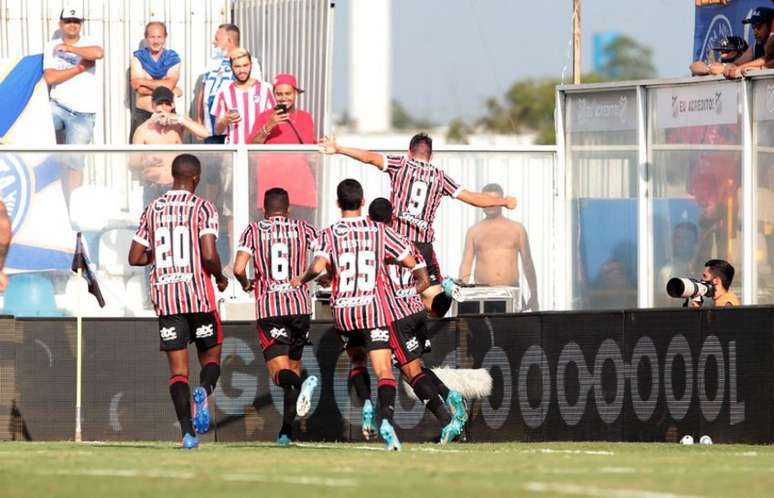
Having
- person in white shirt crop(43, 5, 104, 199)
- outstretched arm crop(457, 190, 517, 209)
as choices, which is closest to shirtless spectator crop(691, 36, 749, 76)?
outstretched arm crop(457, 190, 517, 209)

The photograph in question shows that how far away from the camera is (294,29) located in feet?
69.8

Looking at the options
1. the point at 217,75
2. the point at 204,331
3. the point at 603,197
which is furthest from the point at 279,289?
the point at 217,75

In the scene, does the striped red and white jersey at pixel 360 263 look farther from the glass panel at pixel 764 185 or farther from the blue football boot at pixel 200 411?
the glass panel at pixel 764 185

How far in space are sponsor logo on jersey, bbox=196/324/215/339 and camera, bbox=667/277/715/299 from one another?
15.2 ft

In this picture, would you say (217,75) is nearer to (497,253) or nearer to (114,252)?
(114,252)

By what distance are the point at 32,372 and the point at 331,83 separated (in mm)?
5447

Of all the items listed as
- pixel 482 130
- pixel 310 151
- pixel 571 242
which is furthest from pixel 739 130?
pixel 482 130

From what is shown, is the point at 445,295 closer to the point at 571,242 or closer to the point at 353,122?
the point at 571,242

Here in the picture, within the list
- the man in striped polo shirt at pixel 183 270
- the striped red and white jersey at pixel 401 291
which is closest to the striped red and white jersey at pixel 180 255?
the man in striped polo shirt at pixel 183 270

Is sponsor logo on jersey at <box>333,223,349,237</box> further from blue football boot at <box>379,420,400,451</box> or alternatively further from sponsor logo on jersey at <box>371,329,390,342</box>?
blue football boot at <box>379,420,400,451</box>

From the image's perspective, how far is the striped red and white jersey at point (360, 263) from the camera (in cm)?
1331

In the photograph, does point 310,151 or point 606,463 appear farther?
point 310,151

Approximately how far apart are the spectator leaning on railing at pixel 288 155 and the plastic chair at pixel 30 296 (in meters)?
2.21

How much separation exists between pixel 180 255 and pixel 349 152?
2821 mm
